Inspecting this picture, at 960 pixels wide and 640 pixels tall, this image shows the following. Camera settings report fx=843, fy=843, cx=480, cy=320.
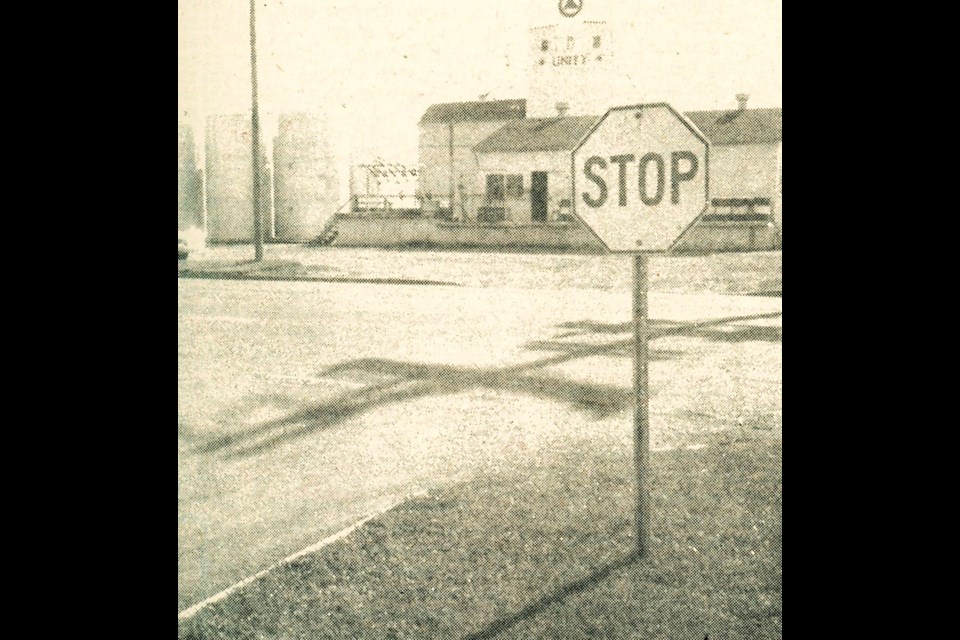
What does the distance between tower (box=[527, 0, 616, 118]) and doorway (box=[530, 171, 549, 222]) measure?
3491 millimetres

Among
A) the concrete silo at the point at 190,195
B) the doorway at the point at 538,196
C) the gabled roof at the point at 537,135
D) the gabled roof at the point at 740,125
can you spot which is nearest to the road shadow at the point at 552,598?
the concrete silo at the point at 190,195

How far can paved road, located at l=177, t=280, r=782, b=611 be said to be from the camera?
16.7 ft

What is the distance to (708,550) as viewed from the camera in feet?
13.7

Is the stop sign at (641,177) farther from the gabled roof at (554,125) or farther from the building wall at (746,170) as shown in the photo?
the building wall at (746,170)

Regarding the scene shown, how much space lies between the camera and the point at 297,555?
168 inches

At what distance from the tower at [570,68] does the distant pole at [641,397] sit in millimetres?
26123

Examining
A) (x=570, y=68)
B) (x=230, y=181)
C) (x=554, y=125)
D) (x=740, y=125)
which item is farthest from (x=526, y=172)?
(x=230, y=181)

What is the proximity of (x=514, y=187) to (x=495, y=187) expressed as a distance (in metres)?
0.91

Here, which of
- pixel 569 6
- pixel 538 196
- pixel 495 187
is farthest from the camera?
pixel 495 187

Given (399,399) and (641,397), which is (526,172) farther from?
(641,397)
